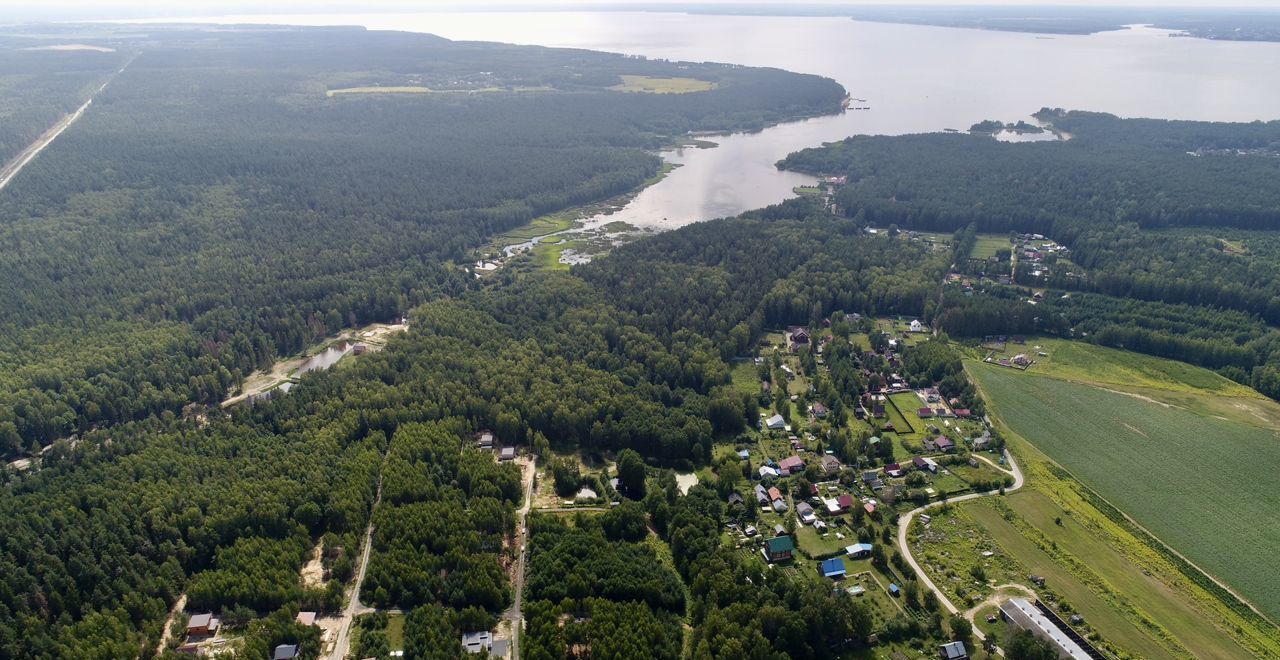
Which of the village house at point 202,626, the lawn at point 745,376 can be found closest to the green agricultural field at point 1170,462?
the lawn at point 745,376

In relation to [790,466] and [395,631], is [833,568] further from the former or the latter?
[395,631]

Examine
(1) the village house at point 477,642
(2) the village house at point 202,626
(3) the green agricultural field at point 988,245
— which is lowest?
(2) the village house at point 202,626

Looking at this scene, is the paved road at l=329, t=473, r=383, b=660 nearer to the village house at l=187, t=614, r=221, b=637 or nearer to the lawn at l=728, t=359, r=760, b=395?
the village house at l=187, t=614, r=221, b=637

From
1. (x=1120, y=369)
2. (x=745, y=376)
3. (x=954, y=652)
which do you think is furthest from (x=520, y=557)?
(x=1120, y=369)

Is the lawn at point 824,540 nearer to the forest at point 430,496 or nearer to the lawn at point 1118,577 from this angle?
the forest at point 430,496

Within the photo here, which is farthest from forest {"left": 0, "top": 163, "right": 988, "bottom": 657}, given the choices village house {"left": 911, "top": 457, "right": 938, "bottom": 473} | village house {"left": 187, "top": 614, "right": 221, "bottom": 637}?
village house {"left": 911, "top": 457, "right": 938, "bottom": 473}

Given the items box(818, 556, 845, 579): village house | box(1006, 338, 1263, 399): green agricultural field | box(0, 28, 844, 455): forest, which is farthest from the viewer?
box(0, 28, 844, 455): forest
